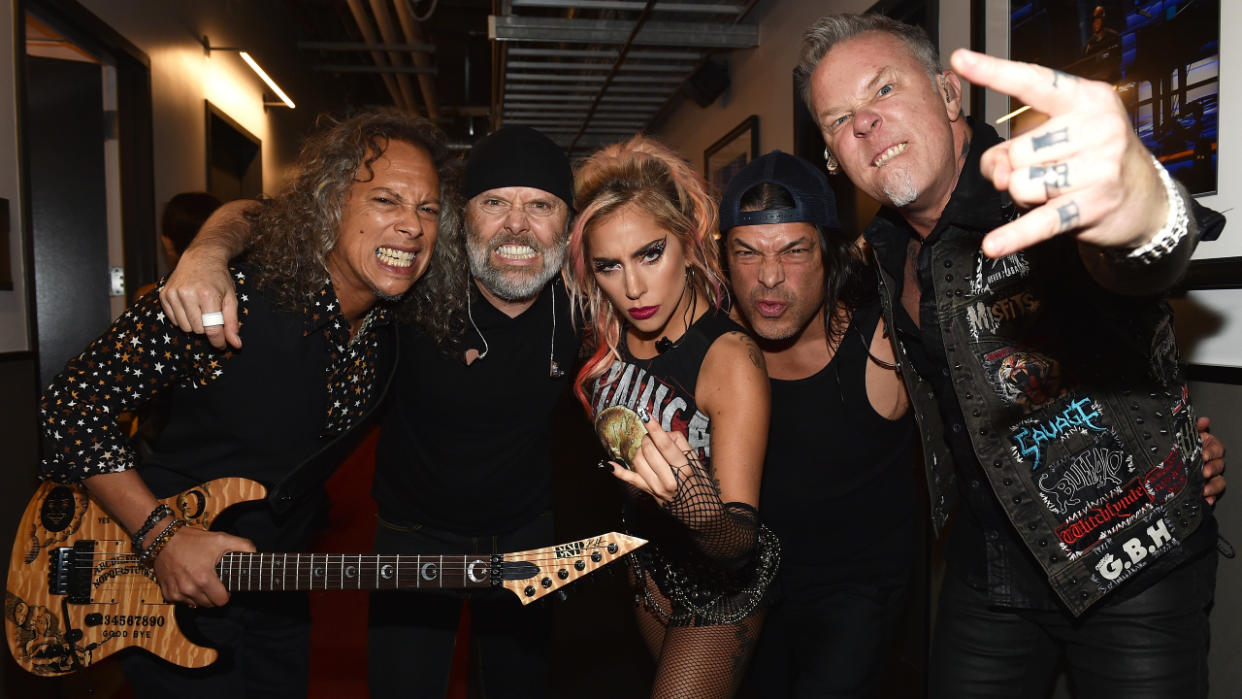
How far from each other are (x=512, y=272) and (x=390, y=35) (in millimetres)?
5287

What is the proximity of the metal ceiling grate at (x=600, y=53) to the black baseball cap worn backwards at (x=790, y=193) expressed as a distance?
2766 millimetres

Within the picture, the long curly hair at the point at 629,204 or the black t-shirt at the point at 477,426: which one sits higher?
the long curly hair at the point at 629,204

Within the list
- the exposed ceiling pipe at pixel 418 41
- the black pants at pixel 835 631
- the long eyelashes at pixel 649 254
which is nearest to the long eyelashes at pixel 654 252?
the long eyelashes at pixel 649 254

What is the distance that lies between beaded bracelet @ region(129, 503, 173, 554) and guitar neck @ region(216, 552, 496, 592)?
0.19 m

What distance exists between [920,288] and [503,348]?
119 cm

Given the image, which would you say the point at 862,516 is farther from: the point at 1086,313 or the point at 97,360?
the point at 97,360

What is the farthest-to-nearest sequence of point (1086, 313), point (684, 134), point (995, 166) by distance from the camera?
point (684, 134) < point (1086, 313) < point (995, 166)

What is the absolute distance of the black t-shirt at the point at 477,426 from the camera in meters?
2.20

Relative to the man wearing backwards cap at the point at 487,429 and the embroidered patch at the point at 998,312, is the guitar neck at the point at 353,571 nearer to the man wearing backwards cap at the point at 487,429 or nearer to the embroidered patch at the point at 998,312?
the man wearing backwards cap at the point at 487,429

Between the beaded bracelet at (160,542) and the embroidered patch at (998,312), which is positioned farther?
the beaded bracelet at (160,542)

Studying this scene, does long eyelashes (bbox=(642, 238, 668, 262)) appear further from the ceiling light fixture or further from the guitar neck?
the ceiling light fixture

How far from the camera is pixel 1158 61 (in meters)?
1.93

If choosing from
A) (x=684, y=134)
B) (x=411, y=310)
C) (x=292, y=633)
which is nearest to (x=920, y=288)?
(x=411, y=310)

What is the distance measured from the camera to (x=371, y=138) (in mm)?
2203
